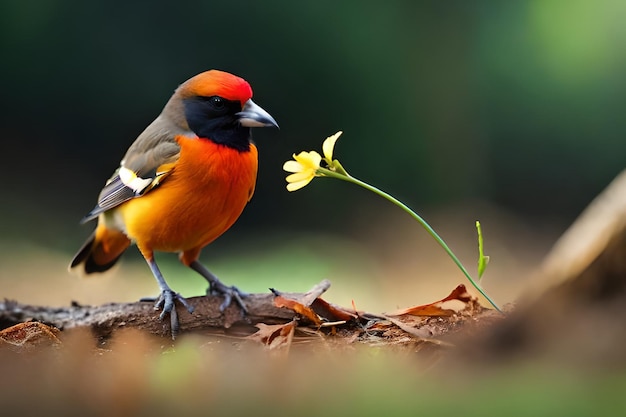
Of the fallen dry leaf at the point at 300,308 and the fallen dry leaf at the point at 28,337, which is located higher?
the fallen dry leaf at the point at 300,308

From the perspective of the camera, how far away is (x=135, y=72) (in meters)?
7.29

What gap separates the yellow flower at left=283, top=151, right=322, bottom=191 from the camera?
2096 mm

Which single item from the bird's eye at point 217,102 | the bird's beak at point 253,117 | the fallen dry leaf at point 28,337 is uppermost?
the bird's eye at point 217,102

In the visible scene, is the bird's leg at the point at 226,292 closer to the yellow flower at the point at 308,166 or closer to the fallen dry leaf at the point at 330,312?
the fallen dry leaf at the point at 330,312

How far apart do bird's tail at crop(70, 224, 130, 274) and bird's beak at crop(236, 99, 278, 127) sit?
774mm

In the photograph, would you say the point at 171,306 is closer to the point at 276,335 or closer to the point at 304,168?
the point at 276,335

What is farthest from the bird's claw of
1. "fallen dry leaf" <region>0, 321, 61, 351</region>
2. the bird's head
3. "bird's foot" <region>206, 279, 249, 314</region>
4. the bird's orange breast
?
the bird's head

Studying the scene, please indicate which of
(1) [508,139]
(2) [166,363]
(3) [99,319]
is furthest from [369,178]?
(2) [166,363]

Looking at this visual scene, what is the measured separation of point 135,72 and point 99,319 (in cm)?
511

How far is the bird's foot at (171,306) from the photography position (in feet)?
8.16

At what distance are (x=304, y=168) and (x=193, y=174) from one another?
0.75 metres

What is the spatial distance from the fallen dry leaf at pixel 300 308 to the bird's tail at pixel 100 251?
1137 millimetres

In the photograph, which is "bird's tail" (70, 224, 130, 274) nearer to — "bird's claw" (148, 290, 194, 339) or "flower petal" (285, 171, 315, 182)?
"bird's claw" (148, 290, 194, 339)

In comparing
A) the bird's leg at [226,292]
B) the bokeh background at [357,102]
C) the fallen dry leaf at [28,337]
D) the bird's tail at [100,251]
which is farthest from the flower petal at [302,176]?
the bokeh background at [357,102]
